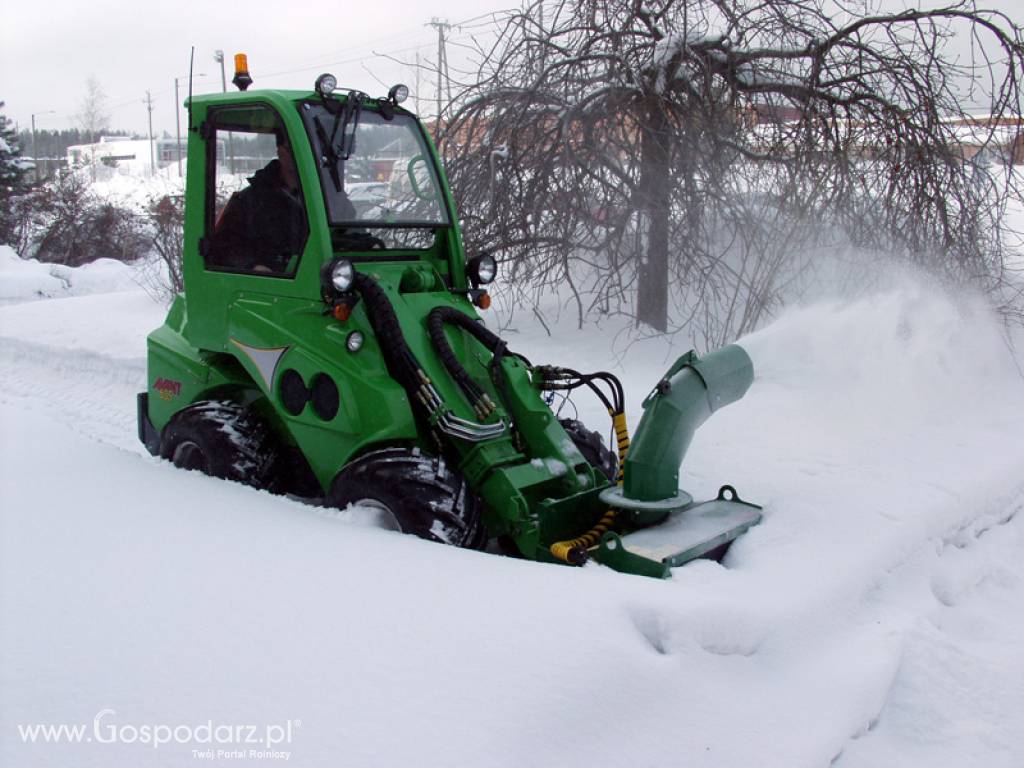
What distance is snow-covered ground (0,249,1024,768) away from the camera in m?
2.29

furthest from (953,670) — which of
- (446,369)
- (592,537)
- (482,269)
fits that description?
(482,269)

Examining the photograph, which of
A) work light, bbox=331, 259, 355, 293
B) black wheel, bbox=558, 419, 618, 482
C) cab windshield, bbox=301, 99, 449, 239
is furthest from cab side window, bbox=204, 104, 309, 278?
black wheel, bbox=558, 419, 618, 482

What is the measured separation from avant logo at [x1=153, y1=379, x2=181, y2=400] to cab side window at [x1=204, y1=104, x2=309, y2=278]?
28.6 inches

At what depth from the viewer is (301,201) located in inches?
167

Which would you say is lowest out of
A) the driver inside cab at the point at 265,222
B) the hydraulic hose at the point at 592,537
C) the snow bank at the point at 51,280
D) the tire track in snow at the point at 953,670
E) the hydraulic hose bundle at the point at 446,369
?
the snow bank at the point at 51,280

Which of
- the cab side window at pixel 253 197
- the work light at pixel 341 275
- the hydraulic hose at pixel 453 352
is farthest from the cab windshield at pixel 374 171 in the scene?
the hydraulic hose at pixel 453 352

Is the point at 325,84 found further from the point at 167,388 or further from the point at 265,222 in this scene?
the point at 167,388

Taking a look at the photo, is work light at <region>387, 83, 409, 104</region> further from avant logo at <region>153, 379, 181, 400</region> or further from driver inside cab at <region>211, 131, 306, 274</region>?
avant logo at <region>153, 379, 181, 400</region>

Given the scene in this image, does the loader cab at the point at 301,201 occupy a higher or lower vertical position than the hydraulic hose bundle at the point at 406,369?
higher

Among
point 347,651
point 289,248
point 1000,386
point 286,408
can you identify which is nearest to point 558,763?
point 347,651

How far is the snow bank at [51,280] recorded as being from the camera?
15.6 meters

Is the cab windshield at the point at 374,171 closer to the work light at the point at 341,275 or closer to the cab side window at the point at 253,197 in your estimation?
the cab side window at the point at 253,197

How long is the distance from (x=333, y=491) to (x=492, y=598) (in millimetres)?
1243

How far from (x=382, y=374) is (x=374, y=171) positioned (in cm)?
111
